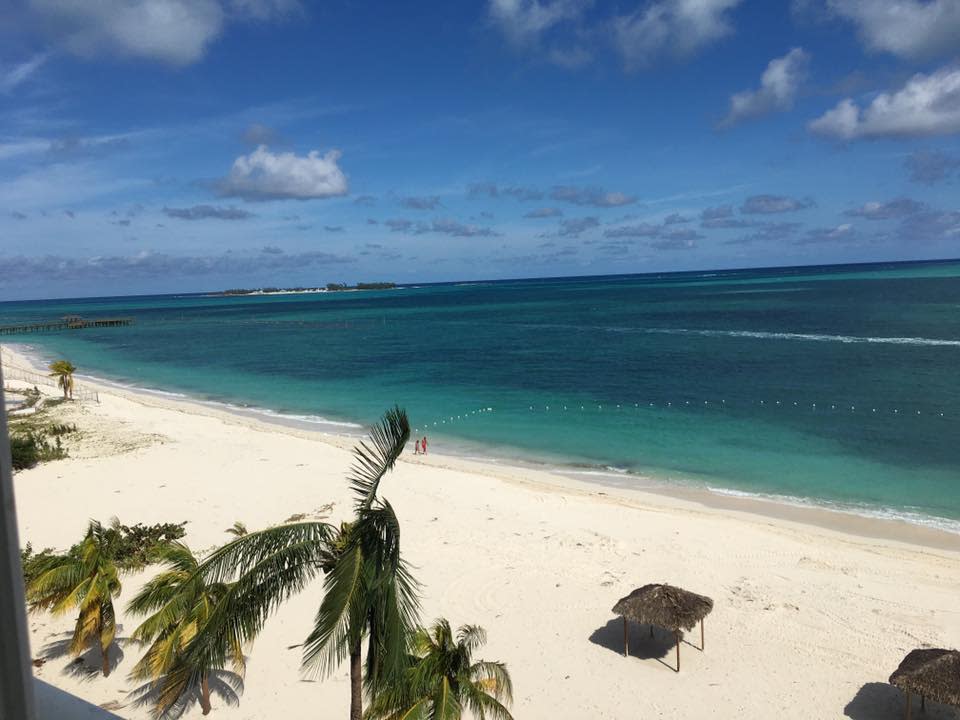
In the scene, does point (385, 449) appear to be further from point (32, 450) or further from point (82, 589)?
point (32, 450)

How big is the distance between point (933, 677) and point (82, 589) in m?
13.3

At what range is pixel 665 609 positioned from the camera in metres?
12.2

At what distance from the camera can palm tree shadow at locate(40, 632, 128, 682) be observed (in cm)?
1134

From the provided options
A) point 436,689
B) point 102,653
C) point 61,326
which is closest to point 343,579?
point 436,689

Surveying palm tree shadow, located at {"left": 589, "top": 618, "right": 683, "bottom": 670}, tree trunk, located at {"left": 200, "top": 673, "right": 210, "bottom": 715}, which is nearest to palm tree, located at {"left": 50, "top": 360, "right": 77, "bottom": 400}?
tree trunk, located at {"left": 200, "top": 673, "right": 210, "bottom": 715}

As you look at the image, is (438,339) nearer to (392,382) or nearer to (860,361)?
(392,382)

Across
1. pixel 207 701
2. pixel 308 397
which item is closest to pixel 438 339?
pixel 308 397

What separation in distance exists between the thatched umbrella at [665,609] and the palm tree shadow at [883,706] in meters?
2.62

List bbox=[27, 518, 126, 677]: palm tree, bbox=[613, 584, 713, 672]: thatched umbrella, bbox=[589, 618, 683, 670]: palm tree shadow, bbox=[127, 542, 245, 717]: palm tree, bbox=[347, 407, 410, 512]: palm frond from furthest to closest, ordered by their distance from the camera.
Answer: bbox=[589, 618, 683, 670]: palm tree shadow < bbox=[613, 584, 713, 672]: thatched umbrella < bbox=[27, 518, 126, 677]: palm tree < bbox=[127, 542, 245, 717]: palm tree < bbox=[347, 407, 410, 512]: palm frond

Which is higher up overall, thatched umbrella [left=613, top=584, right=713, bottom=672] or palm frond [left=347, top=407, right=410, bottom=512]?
palm frond [left=347, top=407, right=410, bottom=512]

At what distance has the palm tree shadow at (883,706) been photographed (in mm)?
11008

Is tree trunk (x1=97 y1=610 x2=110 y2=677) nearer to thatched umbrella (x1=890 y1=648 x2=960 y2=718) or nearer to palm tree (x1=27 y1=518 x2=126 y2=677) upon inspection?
palm tree (x1=27 y1=518 x2=126 y2=677)

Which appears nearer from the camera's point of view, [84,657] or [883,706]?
[883,706]

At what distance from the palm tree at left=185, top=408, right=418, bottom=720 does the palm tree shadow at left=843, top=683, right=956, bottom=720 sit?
8.65 m
